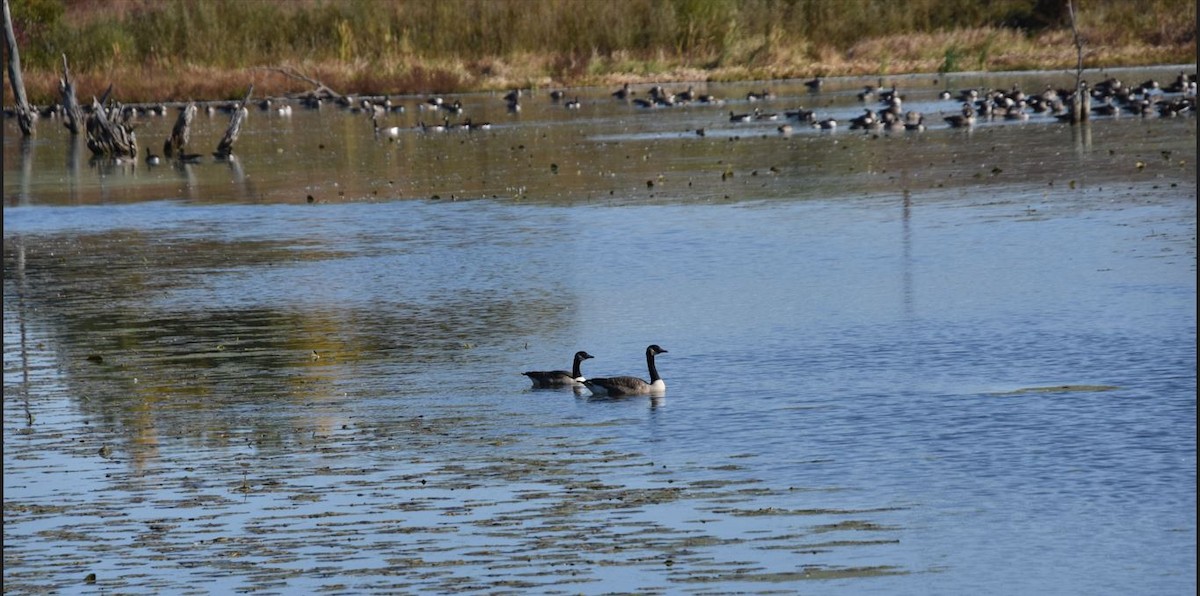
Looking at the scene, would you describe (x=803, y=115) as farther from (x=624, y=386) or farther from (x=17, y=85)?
(x=624, y=386)

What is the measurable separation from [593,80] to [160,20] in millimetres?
17228

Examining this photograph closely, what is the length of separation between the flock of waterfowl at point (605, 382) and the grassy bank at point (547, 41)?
178 feet

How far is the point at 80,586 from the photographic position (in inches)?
380

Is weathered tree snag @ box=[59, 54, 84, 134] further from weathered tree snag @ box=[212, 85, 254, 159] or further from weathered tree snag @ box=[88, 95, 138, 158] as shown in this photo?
weathered tree snag @ box=[212, 85, 254, 159]

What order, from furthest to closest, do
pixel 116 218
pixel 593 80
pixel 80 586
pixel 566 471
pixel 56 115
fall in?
pixel 593 80 < pixel 56 115 < pixel 116 218 < pixel 566 471 < pixel 80 586

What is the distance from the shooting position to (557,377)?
14836 mm

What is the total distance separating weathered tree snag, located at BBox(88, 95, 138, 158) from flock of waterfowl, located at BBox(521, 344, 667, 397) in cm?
3193

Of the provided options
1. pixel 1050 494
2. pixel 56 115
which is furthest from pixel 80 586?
pixel 56 115

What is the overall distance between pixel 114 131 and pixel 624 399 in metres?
32.8

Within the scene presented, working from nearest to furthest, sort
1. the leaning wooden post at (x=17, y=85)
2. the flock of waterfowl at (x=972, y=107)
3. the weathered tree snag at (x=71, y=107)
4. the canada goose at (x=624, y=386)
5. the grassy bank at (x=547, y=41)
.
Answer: the canada goose at (x=624, y=386)
the flock of waterfowl at (x=972, y=107)
the weathered tree snag at (x=71, y=107)
the leaning wooden post at (x=17, y=85)
the grassy bank at (x=547, y=41)

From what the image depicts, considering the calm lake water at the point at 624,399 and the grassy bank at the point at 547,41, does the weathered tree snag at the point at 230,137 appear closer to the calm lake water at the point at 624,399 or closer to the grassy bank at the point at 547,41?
the calm lake water at the point at 624,399

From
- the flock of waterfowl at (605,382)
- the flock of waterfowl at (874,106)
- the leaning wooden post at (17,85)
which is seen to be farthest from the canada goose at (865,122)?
the flock of waterfowl at (605,382)

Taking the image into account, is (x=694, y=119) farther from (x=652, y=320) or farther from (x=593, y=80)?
(x=652, y=320)

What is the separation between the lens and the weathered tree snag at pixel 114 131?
4481 centimetres
